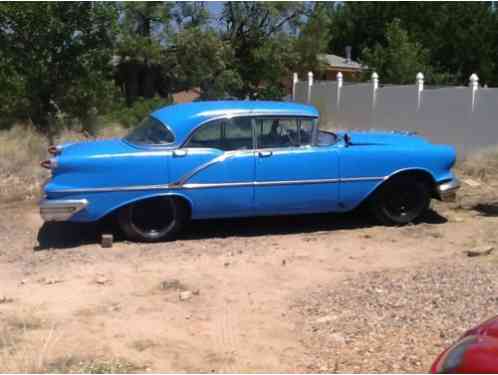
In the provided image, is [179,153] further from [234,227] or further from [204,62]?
[204,62]

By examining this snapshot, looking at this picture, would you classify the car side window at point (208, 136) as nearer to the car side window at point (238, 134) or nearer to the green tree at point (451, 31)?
the car side window at point (238, 134)

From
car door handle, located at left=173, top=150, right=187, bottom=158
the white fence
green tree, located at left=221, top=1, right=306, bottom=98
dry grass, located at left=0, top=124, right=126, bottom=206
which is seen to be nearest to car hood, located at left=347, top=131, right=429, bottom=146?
car door handle, located at left=173, top=150, right=187, bottom=158

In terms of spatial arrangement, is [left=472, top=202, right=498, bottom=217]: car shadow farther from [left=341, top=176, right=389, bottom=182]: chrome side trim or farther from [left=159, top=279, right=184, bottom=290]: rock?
[left=159, top=279, right=184, bottom=290]: rock

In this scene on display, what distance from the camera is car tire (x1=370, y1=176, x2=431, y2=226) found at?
7.81m

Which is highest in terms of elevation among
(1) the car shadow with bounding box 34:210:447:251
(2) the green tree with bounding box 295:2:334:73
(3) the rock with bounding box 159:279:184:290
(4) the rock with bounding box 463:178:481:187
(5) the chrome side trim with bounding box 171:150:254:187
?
(2) the green tree with bounding box 295:2:334:73

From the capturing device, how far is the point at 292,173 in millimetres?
7375

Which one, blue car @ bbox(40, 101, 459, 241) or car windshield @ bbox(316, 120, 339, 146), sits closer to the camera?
blue car @ bbox(40, 101, 459, 241)

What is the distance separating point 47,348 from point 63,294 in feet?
4.27

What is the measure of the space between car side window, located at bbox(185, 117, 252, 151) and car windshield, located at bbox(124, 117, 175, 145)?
0.92 ft

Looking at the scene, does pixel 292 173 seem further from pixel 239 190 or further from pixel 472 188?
pixel 472 188

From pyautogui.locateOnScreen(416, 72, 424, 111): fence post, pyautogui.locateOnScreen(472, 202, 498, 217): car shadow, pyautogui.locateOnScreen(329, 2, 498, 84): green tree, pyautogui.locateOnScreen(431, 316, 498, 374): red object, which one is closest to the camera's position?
pyautogui.locateOnScreen(431, 316, 498, 374): red object

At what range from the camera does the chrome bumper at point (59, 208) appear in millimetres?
6871

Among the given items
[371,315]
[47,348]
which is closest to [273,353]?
[371,315]

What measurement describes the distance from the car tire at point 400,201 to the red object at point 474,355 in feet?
15.6
